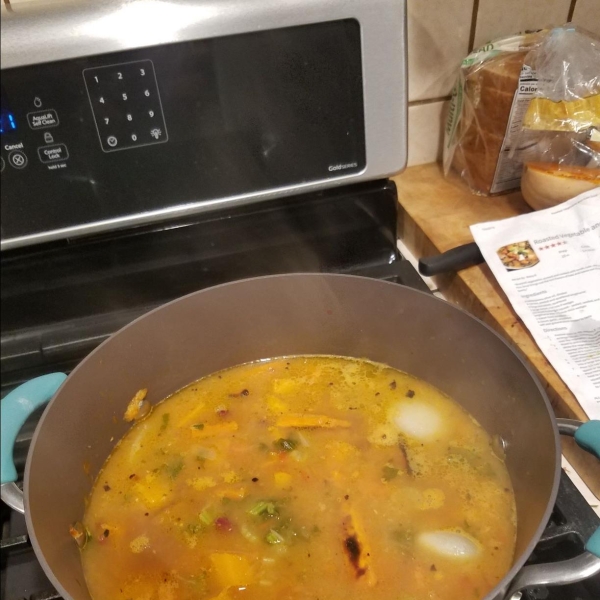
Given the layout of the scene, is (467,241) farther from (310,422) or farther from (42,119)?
(42,119)

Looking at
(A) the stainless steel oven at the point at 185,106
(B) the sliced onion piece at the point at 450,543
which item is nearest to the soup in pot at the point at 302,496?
(B) the sliced onion piece at the point at 450,543

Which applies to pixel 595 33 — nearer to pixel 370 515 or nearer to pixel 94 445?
pixel 370 515

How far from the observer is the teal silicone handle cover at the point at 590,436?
51 centimetres

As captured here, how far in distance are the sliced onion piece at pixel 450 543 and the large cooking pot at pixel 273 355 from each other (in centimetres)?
4

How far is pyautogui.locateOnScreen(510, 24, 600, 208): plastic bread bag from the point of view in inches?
32.8

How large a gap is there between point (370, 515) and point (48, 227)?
0.46 m

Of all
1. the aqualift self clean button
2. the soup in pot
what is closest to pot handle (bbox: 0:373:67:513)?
the soup in pot

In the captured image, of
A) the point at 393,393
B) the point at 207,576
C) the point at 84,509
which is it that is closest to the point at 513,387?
the point at 393,393

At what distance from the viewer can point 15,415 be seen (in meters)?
0.49

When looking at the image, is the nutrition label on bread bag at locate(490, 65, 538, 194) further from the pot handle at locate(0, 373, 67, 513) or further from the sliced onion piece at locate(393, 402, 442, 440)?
the pot handle at locate(0, 373, 67, 513)

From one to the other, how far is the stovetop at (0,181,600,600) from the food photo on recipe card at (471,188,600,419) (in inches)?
5.1

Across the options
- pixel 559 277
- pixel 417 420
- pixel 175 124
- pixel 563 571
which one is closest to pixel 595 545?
pixel 563 571

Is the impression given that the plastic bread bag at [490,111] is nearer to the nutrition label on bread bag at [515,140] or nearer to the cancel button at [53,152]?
the nutrition label on bread bag at [515,140]

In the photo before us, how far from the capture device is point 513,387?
63cm
